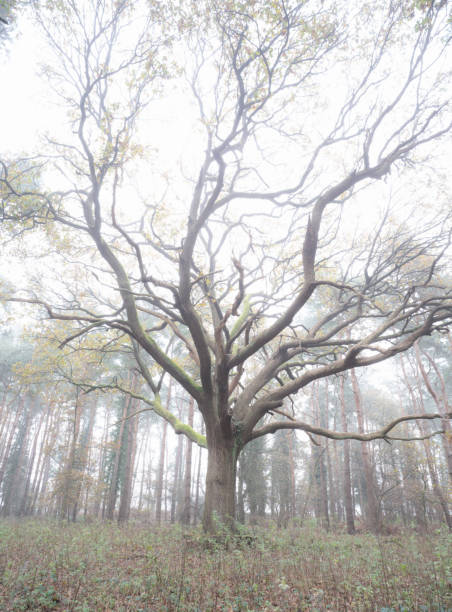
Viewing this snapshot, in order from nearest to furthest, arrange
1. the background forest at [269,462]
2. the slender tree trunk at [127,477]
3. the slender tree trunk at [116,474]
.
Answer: the background forest at [269,462] → the slender tree trunk at [116,474] → the slender tree trunk at [127,477]

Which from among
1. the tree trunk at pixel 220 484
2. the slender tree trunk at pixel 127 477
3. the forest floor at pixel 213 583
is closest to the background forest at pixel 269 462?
the slender tree trunk at pixel 127 477

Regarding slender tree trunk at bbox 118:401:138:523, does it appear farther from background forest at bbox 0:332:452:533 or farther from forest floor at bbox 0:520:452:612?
forest floor at bbox 0:520:452:612

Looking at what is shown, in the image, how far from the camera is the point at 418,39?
20.7 feet

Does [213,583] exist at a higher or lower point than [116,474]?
lower

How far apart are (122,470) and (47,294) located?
528 inches

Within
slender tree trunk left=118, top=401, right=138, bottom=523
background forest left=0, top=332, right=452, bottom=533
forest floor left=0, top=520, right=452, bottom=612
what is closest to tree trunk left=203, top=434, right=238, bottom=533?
forest floor left=0, top=520, right=452, bottom=612

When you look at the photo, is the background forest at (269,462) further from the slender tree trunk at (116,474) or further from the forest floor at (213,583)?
the forest floor at (213,583)

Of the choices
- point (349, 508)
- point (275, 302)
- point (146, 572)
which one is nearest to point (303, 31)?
point (275, 302)

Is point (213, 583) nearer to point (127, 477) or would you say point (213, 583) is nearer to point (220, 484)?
point (220, 484)

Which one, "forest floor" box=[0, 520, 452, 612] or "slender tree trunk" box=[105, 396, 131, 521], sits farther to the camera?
"slender tree trunk" box=[105, 396, 131, 521]

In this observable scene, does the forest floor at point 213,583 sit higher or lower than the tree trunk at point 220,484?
lower

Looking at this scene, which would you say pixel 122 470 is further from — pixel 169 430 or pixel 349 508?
pixel 169 430

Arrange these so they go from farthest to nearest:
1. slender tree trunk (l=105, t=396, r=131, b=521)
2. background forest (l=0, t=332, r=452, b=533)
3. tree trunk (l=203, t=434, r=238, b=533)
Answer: slender tree trunk (l=105, t=396, r=131, b=521) → background forest (l=0, t=332, r=452, b=533) → tree trunk (l=203, t=434, r=238, b=533)

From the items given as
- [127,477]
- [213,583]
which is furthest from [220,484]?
[127,477]
